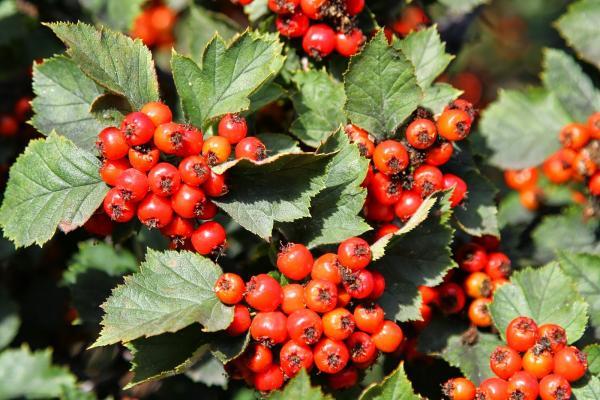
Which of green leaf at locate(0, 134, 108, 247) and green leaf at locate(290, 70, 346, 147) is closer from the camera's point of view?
green leaf at locate(0, 134, 108, 247)

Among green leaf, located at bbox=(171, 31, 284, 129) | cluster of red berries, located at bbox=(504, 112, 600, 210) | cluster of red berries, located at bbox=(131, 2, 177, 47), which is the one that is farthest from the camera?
cluster of red berries, located at bbox=(131, 2, 177, 47)

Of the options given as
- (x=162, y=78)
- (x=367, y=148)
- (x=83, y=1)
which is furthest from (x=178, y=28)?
(x=367, y=148)

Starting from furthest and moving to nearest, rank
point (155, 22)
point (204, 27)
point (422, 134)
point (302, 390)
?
point (155, 22)
point (204, 27)
point (422, 134)
point (302, 390)

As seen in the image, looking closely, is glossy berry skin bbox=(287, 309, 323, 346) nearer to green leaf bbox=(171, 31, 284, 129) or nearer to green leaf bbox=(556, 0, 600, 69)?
green leaf bbox=(171, 31, 284, 129)

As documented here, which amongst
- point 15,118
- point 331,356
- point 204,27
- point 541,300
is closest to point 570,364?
point 541,300

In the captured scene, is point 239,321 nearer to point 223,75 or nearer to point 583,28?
point 223,75

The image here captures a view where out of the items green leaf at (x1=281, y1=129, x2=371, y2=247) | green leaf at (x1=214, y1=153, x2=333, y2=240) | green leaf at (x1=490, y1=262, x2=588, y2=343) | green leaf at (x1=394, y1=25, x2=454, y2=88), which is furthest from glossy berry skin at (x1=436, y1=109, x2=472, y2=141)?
green leaf at (x1=490, y1=262, x2=588, y2=343)

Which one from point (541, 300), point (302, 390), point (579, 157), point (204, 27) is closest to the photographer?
point (302, 390)
